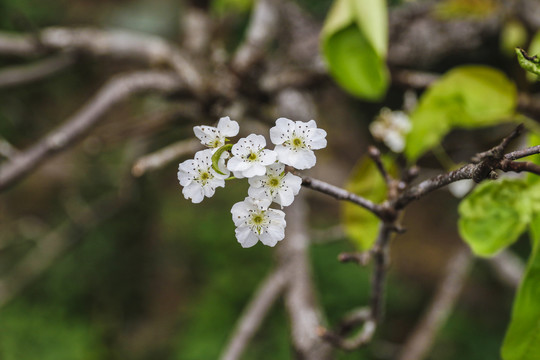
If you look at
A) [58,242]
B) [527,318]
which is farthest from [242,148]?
[58,242]

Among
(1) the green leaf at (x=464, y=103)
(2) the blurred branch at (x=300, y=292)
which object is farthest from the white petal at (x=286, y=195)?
(1) the green leaf at (x=464, y=103)

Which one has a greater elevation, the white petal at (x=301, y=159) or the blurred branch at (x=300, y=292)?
the white petal at (x=301, y=159)

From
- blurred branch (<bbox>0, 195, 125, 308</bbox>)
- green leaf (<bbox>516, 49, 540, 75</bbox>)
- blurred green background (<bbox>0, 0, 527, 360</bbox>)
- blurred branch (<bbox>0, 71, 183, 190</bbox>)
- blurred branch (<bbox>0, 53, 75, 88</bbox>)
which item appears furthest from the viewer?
blurred green background (<bbox>0, 0, 527, 360</bbox>)

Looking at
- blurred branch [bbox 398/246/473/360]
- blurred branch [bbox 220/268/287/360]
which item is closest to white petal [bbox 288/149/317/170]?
blurred branch [bbox 220/268/287/360]

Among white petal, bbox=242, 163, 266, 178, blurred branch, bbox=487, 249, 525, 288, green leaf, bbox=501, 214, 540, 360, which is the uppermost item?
white petal, bbox=242, 163, 266, 178

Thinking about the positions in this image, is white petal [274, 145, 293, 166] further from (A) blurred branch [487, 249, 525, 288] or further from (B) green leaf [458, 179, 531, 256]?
(A) blurred branch [487, 249, 525, 288]

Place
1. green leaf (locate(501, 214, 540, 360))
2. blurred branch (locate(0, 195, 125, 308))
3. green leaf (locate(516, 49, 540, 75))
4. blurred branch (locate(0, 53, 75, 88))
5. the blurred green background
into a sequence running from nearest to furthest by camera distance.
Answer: green leaf (locate(516, 49, 540, 75)), green leaf (locate(501, 214, 540, 360)), blurred branch (locate(0, 53, 75, 88)), blurred branch (locate(0, 195, 125, 308)), the blurred green background

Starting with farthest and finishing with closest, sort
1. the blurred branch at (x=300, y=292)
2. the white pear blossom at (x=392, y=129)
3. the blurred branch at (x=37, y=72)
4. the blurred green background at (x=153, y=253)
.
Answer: the blurred green background at (x=153, y=253)
the blurred branch at (x=37, y=72)
the white pear blossom at (x=392, y=129)
the blurred branch at (x=300, y=292)

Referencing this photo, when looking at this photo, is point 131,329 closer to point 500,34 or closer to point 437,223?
point 437,223

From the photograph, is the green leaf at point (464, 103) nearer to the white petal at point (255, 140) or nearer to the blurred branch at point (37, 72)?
the white petal at point (255, 140)

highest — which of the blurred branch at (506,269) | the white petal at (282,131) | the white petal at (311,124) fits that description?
the white petal at (282,131)
